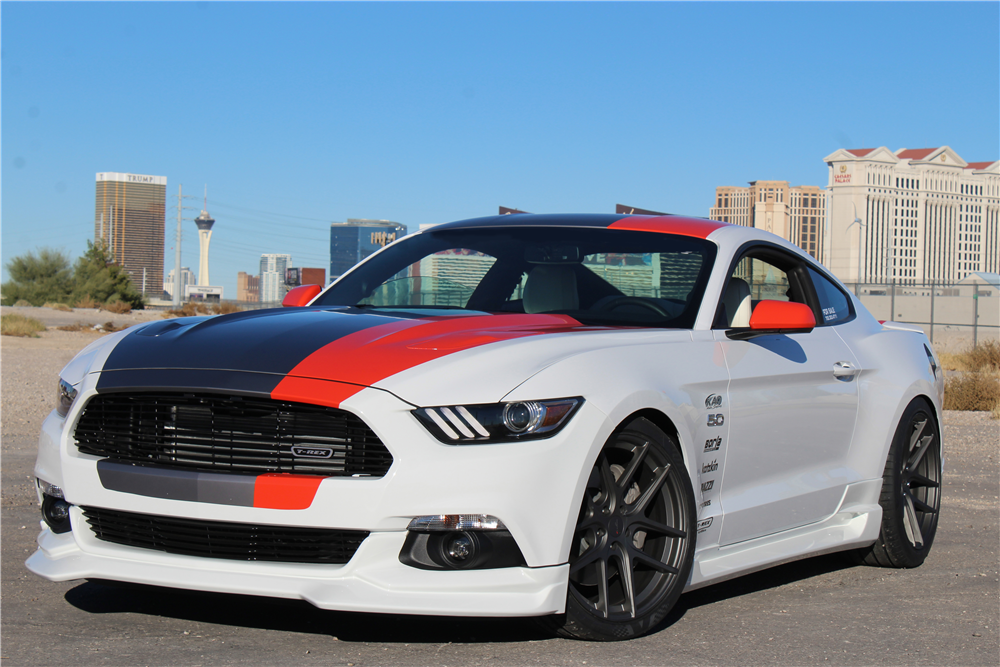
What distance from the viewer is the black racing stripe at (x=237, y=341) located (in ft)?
11.2

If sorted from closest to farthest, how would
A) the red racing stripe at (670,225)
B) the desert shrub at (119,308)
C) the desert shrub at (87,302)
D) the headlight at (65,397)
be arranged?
the headlight at (65,397), the red racing stripe at (670,225), the desert shrub at (119,308), the desert shrub at (87,302)

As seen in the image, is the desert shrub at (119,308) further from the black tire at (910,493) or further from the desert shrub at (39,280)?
the black tire at (910,493)

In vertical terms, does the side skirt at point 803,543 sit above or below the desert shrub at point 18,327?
below

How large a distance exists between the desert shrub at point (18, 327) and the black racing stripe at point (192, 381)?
107 ft

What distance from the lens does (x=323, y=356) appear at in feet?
11.1

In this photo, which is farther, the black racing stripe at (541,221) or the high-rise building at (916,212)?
the high-rise building at (916,212)

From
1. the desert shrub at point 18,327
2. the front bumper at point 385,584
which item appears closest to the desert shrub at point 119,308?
the desert shrub at point 18,327

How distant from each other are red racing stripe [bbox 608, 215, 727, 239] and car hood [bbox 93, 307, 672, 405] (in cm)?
106

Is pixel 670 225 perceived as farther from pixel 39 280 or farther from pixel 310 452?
pixel 39 280

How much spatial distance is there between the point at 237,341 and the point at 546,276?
5.43 ft

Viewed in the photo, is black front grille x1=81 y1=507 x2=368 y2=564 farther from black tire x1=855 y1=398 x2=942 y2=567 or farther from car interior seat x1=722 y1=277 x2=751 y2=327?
black tire x1=855 y1=398 x2=942 y2=567

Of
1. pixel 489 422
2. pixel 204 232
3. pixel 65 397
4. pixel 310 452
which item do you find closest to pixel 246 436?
pixel 310 452

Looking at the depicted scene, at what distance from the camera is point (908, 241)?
179500 millimetres

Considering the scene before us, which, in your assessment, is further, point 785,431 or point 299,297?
point 299,297
